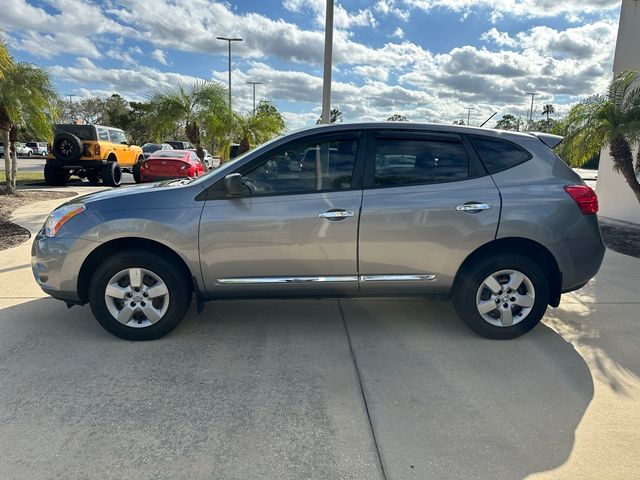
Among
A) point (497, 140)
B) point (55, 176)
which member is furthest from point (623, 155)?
point (55, 176)

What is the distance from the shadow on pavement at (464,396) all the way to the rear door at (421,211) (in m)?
0.49

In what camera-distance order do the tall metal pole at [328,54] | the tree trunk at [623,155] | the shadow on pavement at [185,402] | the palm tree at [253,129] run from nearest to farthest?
the shadow on pavement at [185,402] < the tree trunk at [623,155] < the tall metal pole at [328,54] < the palm tree at [253,129]

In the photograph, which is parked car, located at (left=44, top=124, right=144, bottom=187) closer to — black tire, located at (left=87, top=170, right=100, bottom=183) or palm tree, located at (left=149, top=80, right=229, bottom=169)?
black tire, located at (left=87, top=170, right=100, bottom=183)

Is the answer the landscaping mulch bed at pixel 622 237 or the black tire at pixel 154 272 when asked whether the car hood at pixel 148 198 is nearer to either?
the black tire at pixel 154 272

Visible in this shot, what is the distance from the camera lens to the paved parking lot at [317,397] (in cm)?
245

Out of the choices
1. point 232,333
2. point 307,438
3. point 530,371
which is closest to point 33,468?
point 307,438

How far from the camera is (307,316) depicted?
4457mm

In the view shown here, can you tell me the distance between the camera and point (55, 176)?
1544 cm

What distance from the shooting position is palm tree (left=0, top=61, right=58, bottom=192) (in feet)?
34.8

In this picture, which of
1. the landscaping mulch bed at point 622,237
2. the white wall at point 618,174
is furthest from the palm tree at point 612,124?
the white wall at point 618,174

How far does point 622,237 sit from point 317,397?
773cm

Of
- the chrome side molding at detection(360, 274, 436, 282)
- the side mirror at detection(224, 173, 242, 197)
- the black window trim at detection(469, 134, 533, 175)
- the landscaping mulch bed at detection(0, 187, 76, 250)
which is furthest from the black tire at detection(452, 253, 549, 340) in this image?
the landscaping mulch bed at detection(0, 187, 76, 250)

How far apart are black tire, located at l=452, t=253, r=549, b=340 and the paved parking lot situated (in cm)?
13

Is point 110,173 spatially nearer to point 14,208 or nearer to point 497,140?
point 14,208
